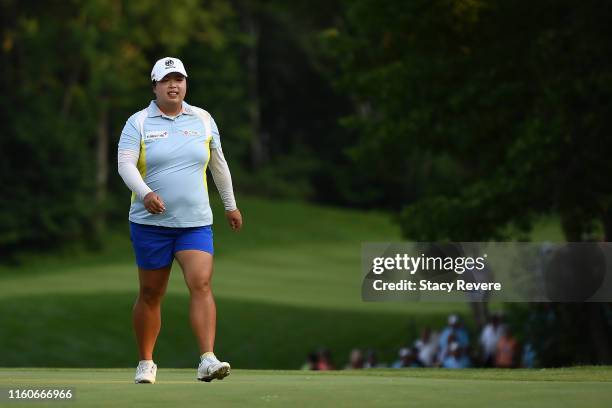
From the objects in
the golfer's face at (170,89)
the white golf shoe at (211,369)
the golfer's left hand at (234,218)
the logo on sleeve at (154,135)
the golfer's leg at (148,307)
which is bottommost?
the white golf shoe at (211,369)

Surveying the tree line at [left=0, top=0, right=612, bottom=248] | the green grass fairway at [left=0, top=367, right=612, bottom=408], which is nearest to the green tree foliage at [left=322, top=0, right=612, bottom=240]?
the tree line at [left=0, top=0, right=612, bottom=248]

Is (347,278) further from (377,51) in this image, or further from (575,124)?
(575,124)

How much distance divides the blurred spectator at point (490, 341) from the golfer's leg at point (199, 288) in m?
14.1

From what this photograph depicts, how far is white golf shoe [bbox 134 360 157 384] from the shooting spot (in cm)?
1112

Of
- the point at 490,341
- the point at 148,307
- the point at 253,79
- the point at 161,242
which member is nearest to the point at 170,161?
the point at 161,242

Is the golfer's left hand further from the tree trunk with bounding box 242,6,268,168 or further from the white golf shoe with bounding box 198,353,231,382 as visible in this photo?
the tree trunk with bounding box 242,6,268,168

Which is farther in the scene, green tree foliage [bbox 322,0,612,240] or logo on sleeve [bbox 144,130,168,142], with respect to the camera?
green tree foliage [bbox 322,0,612,240]

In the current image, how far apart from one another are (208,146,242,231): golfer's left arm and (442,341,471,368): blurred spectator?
538 inches

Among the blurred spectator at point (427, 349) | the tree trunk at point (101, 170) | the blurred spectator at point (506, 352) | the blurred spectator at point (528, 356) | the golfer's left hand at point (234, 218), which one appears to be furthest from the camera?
the tree trunk at point (101, 170)

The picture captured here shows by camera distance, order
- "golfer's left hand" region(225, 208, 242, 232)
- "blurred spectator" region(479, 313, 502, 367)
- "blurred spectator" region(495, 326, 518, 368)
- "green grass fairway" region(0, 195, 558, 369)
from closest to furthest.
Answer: "golfer's left hand" region(225, 208, 242, 232), "blurred spectator" region(495, 326, 518, 368), "blurred spectator" region(479, 313, 502, 367), "green grass fairway" region(0, 195, 558, 369)

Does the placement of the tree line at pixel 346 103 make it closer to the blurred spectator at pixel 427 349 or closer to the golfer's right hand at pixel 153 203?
the blurred spectator at pixel 427 349

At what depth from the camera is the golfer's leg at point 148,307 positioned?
37.5 feet

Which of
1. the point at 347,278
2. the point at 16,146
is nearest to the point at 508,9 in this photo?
the point at 347,278

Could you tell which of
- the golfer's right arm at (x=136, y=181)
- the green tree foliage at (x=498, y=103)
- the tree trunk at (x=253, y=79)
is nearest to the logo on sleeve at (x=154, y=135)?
the golfer's right arm at (x=136, y=181)
